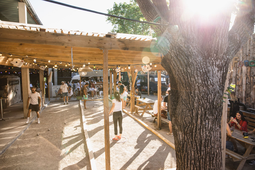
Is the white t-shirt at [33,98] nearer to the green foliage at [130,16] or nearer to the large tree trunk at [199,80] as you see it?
the large tree trunk at [199,80]

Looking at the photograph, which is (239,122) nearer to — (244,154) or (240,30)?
(244,154)

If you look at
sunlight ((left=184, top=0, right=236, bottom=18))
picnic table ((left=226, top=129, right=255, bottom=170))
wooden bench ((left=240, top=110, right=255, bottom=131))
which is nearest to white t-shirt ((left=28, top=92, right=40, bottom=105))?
sunlight ((left=184, top=0, right=236, bottom=18))

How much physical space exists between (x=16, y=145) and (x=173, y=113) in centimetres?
513

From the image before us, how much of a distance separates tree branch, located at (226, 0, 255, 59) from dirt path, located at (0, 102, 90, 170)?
12.8 feet

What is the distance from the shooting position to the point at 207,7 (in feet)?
6.19

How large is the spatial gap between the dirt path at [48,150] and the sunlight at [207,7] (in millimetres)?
3907

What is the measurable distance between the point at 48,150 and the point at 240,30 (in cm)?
537

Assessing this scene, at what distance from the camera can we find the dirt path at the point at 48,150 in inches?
143

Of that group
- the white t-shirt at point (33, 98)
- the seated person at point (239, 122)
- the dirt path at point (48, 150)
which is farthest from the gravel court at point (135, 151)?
the white t-shirt at point (33, 98)

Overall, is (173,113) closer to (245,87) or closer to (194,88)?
(194,88)

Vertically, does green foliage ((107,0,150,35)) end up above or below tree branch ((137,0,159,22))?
above

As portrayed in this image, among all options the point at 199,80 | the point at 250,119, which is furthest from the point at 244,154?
the point at 199,80

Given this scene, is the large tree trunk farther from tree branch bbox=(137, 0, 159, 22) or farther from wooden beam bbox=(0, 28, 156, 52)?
wooden beam bbox=(0, 28, 156, 52)

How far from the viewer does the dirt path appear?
3.62 meters
